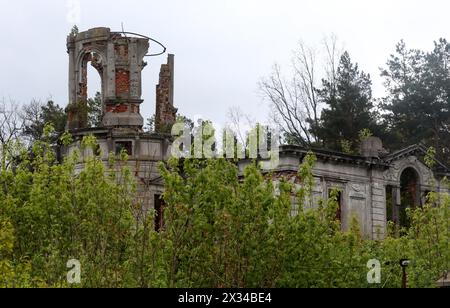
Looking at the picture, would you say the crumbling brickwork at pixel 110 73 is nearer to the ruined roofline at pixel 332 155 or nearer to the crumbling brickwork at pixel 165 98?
the crumbling brickwork at pixel 165 98

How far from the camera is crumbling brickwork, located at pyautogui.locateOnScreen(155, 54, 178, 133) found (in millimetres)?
46750

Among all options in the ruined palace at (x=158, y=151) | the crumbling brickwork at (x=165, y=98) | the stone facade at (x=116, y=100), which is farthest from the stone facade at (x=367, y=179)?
the crumbling brickwork at (x=165, y=98)

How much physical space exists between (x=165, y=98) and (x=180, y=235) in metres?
24.4

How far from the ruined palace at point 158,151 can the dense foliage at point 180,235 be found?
13356 millimetres

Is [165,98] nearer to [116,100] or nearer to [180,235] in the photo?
[116,100]

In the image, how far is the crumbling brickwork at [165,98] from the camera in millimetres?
46750

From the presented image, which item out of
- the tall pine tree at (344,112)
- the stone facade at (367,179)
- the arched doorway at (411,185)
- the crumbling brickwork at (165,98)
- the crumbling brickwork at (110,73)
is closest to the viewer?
the stone facade at (367,179)

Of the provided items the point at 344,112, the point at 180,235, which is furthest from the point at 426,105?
the point at 180,235

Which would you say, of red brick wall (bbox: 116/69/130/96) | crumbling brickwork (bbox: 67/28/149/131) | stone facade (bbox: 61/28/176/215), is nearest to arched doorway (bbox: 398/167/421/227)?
stone facade (bbox: 61/28/176/215)
